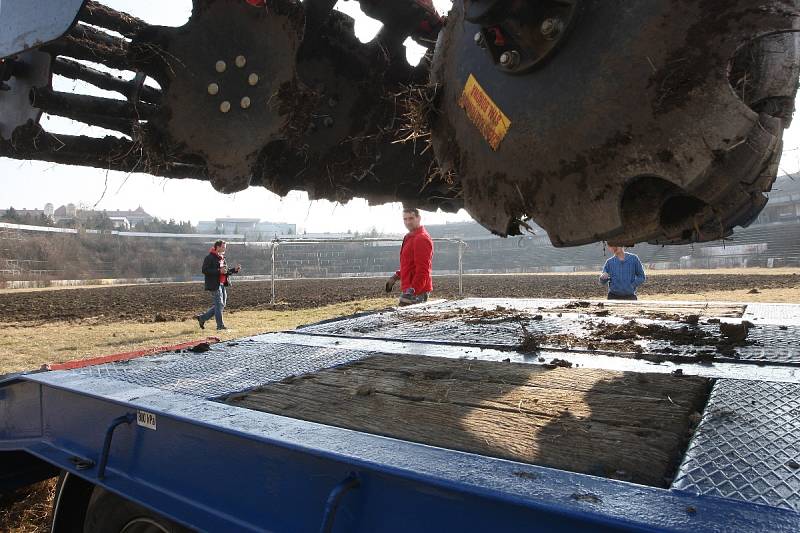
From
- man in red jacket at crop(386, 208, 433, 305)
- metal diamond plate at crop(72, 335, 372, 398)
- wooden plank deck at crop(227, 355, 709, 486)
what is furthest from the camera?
man in red jacket at crop(386, 208, 433, 305)

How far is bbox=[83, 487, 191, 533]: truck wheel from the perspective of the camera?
6.39 ft

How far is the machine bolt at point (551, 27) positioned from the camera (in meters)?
1.61

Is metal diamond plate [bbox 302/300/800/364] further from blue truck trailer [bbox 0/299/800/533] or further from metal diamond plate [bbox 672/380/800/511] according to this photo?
metal diamond plate [bbox 672/380/800/511]

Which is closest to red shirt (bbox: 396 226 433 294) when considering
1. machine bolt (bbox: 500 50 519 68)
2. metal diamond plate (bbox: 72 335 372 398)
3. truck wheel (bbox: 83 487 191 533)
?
metal diamond plate (bbox: 72 335 372 398)

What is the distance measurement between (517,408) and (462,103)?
1.08 meters

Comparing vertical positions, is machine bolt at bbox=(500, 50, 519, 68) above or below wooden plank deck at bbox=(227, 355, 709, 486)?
above

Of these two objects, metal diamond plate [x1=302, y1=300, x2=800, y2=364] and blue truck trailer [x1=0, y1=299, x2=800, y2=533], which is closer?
blue truck trailer [x1=0, y1=299, x2=800, y2=533]

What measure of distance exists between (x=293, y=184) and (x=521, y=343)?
1571 millimetres

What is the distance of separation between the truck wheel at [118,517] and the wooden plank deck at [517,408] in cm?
51

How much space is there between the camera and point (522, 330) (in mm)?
3109

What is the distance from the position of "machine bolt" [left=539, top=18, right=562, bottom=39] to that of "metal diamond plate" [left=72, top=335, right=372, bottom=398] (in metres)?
1.57

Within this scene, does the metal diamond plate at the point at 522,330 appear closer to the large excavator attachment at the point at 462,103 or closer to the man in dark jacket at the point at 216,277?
the large excavator attachment at the point at 462,103

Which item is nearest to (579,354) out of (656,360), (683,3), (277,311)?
(656,360)

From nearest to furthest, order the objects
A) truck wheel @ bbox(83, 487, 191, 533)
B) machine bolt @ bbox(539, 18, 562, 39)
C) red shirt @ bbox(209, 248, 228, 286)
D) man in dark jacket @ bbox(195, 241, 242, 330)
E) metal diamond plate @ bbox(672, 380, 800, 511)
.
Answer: metal diamond plate @ bbox(672, 380, 800, 511)
machine bolt @ bbox(539, 18, 562, 39)
truck wheel @ bbox(83, 487, 191, 533)
man in dark jacket @ bbox(195, 241, 242, 330)
red shirt @ bbox(209, 248, 228, 286)
